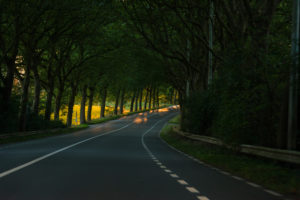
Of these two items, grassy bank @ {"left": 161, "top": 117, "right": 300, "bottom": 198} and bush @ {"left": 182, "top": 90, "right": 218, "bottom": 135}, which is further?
bush @ {"left": 182, "top": 90, "right": 218, "bottom": 135}

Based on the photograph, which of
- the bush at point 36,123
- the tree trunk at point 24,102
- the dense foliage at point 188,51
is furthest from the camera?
the bush at point 36,123

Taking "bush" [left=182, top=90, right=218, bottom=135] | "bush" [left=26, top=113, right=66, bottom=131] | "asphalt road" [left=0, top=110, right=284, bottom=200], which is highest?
"bush" [left=182, top=90, right=218, bottom=135]

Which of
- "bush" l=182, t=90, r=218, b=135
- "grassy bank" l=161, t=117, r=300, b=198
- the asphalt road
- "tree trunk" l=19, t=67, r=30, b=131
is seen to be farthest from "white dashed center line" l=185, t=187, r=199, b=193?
"tree trunk" l=19, t=67, r=30, b=131

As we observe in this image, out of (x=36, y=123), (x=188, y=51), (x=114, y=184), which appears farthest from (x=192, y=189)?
(x=36, y=123)

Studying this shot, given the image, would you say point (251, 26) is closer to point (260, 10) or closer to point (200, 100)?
point (260, 10)

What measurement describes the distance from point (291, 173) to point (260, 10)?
8257 millimetres

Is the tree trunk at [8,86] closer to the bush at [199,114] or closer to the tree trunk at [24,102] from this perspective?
the tree trunk at [24,102]

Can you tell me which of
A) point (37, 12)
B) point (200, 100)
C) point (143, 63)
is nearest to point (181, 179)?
point (200, 100)

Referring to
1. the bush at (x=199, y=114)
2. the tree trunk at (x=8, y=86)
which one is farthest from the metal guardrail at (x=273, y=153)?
the tree trunk at (x=8, y=86)

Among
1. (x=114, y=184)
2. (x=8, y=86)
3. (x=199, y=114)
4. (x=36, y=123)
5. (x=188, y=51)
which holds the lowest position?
(x=114, y=184)

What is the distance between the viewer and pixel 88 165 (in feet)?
44.8

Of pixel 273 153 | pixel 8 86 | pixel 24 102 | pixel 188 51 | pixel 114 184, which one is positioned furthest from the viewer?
pixel 24 102

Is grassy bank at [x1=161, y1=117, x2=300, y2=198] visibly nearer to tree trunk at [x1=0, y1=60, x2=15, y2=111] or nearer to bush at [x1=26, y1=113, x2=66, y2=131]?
tree trunk at [x1=0, y1=60, x2=15, y2=111]

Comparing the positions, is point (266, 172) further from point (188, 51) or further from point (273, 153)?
point (188, 51)
